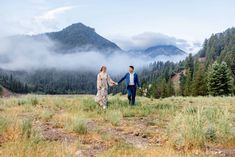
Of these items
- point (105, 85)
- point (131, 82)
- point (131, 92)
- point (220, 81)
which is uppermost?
point (220, 81)

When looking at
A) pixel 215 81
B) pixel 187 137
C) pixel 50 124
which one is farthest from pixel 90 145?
pixel 215 81

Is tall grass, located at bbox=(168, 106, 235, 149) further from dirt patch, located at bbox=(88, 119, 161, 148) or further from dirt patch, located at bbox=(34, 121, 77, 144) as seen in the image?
dirt patch, located at bbox=(34, 121, 77, 144)

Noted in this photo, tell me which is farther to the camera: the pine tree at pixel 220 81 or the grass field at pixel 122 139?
the pine tree at pixel 220 81

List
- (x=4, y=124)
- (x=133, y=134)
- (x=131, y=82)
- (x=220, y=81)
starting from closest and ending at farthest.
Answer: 1. (x=4, y=124)
2. (x=133, y=134)
3. (x=131, y=82)
4. (x=220, y=81)

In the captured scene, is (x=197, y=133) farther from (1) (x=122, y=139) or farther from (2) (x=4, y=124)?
(2) (x=4, y=124)

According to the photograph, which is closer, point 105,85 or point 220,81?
point 105,85

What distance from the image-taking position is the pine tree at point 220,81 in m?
61.8

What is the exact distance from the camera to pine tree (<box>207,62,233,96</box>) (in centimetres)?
6178

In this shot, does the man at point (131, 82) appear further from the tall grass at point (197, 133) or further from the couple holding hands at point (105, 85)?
the tall grass at point (197, 133)

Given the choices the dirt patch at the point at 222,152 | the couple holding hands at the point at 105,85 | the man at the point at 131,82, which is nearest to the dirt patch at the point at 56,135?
the dirt patch at the point at 222,152

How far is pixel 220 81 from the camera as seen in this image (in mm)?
62688

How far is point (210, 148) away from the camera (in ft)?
29.9

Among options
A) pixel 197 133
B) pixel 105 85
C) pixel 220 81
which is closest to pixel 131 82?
pixel 105 85

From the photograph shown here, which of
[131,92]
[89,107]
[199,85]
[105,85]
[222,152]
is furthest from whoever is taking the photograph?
[199,85]
